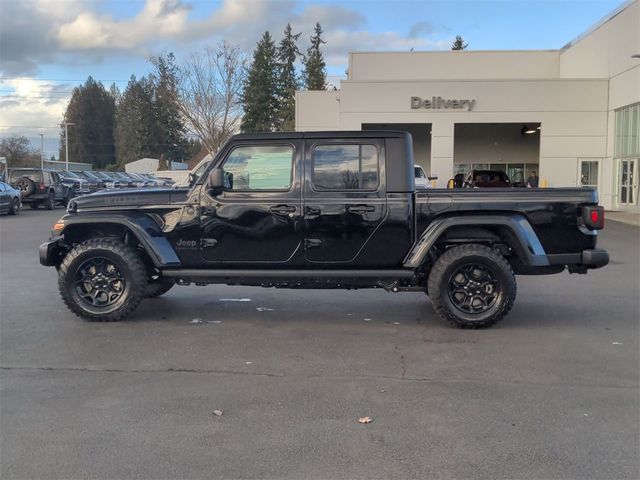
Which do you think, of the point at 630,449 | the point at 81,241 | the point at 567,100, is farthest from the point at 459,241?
the point at 567,100

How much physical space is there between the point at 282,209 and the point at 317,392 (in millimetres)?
2304

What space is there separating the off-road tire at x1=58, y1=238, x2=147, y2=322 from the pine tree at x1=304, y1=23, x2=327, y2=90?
231 feet

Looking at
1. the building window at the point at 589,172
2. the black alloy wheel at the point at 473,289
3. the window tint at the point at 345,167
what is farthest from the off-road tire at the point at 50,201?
the building window at the point at 589,172

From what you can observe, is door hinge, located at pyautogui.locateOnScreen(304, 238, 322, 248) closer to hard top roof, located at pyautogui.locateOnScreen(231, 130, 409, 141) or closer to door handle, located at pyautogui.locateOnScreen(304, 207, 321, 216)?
door handle, located at pyautogui.locateOnScreen(304, 207, 321, 216)

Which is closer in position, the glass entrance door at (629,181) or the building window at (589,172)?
the glass entrance door at (629,181)

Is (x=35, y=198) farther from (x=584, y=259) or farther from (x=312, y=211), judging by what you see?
(x=584, y=259)

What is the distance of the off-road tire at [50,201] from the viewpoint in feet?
89.3

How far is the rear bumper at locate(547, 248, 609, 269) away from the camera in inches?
248

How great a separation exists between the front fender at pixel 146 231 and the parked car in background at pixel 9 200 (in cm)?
1866

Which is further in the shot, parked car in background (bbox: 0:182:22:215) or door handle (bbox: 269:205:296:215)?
parked car in background (bbox: 0:182:22:215)

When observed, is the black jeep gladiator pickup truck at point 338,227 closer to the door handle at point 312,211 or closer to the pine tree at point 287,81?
the door handle at point 312,211

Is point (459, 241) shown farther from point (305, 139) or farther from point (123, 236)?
point (123, 236)

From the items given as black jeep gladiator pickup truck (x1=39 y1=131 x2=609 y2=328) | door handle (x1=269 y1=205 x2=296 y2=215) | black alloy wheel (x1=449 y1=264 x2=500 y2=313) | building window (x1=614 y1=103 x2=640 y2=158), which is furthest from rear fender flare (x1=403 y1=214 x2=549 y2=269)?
building window (x1=614 y1=103 x2=640 y2=158)

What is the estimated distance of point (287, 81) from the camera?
7488cm
